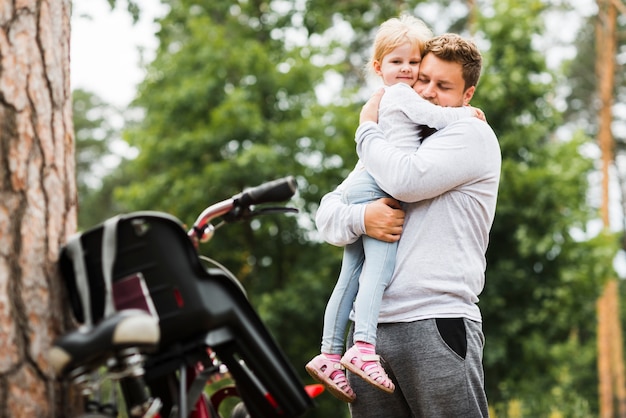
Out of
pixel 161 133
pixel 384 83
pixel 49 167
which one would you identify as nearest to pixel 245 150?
pixel 161 133

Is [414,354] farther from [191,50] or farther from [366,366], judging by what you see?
[191,50]

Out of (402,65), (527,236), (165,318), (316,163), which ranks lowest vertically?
(527,236)

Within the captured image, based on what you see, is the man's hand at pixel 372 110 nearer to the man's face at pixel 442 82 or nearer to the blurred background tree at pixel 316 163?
the man's face at pixel 442 82

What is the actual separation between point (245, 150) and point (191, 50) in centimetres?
258

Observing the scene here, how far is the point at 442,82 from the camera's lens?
9.17 feet

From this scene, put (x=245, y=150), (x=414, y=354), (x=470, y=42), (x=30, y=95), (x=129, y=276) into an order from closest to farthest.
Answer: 1. (x=129, y=276)
2. (x=30, y=95)
3. (x=414, y=354)
4. (x=470, y=42)
5. (x=245, y=150)

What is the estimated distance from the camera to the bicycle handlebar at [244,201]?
2211 millimetres

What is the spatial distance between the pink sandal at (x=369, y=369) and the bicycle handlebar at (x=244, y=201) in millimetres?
588

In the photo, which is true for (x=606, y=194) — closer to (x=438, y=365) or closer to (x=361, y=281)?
(x=361, y=281)

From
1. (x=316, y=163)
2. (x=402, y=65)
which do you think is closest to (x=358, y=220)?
(x=402, y=65)

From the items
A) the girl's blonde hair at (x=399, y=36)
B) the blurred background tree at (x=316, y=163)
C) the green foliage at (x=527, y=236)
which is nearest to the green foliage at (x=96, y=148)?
the blurred background tree at (x=316, y=163)

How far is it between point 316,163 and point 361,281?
11.9 meters

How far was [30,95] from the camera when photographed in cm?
216

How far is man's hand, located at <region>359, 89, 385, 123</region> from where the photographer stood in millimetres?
2783
